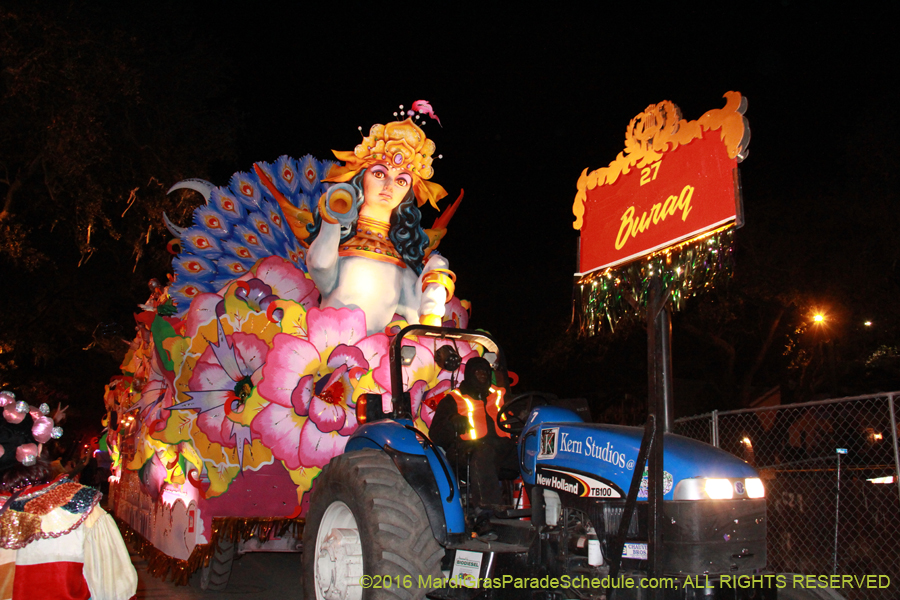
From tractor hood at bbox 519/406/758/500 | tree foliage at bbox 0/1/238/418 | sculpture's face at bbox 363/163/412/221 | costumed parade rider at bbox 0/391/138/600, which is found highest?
tree foliage at bbox 0/1/238/418

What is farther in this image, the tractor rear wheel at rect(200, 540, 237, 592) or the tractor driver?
the tractor rear wheel at rect(200, 540, 237, 592)

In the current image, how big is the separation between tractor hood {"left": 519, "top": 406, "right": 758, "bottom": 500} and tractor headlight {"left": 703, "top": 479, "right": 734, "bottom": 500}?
0.10 feet

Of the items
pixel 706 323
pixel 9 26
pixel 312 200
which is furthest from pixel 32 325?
pixel 706 323

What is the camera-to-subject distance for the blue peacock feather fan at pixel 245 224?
773 cm

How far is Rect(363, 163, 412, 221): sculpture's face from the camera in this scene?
8.16 meters

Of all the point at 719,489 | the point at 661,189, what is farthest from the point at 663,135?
the point at 719,489

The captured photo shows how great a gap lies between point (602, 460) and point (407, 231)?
507 centimetres

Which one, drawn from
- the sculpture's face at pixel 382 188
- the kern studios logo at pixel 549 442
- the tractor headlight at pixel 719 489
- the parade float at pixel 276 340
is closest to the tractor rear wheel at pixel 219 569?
the parade float at pixel 276 340

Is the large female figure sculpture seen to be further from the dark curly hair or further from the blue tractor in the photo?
the blue tractor

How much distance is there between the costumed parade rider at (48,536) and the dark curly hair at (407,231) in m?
4.99

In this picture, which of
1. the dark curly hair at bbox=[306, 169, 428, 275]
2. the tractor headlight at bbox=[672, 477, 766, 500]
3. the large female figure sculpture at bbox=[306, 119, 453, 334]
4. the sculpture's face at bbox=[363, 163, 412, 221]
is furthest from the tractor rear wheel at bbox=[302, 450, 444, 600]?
the sculpture's face at bbox=[363, 163, 412, 221]

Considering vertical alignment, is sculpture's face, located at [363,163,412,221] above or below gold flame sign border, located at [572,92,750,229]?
above

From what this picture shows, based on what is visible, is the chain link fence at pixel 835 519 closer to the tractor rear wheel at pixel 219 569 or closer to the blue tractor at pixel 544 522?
the blue tractor at pixel 544 522

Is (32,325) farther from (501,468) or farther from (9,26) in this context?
(501,468)
